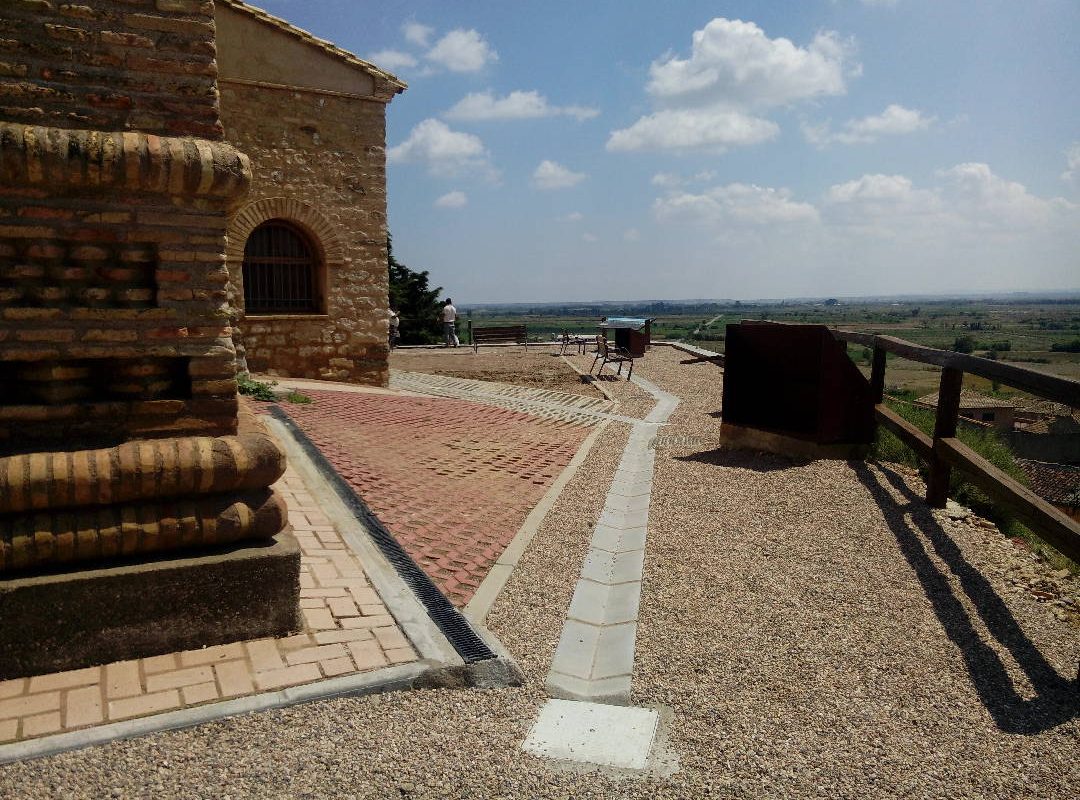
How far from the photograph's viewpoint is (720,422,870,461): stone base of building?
7039 mm

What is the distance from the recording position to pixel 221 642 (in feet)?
11.1

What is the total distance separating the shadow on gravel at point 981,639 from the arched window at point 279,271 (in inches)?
377

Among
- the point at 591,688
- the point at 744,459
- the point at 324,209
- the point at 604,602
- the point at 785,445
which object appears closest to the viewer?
the point at 591,688

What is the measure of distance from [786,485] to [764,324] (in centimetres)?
200

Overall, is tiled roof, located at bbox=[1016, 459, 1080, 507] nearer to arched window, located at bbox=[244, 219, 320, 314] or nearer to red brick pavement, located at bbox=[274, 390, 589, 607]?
red brick pavement, located at bbox=[274, 390, 589, 607]

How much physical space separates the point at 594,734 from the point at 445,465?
4257 mm

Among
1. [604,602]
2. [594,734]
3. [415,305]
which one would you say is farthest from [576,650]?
[415,305]

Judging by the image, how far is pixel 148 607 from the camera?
10.5 feet

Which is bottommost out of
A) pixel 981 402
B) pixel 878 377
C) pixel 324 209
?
pixel 981 402

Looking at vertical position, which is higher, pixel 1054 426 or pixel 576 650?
pixel 576 650

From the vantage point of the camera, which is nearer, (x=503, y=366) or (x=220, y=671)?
(x=220, y=671)

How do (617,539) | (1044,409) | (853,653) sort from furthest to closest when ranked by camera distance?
(1044,409)
(617,539)
(853,653)

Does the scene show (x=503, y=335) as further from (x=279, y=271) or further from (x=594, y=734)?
(x=594, y=734)

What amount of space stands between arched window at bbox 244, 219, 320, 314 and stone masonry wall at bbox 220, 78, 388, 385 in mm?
263
